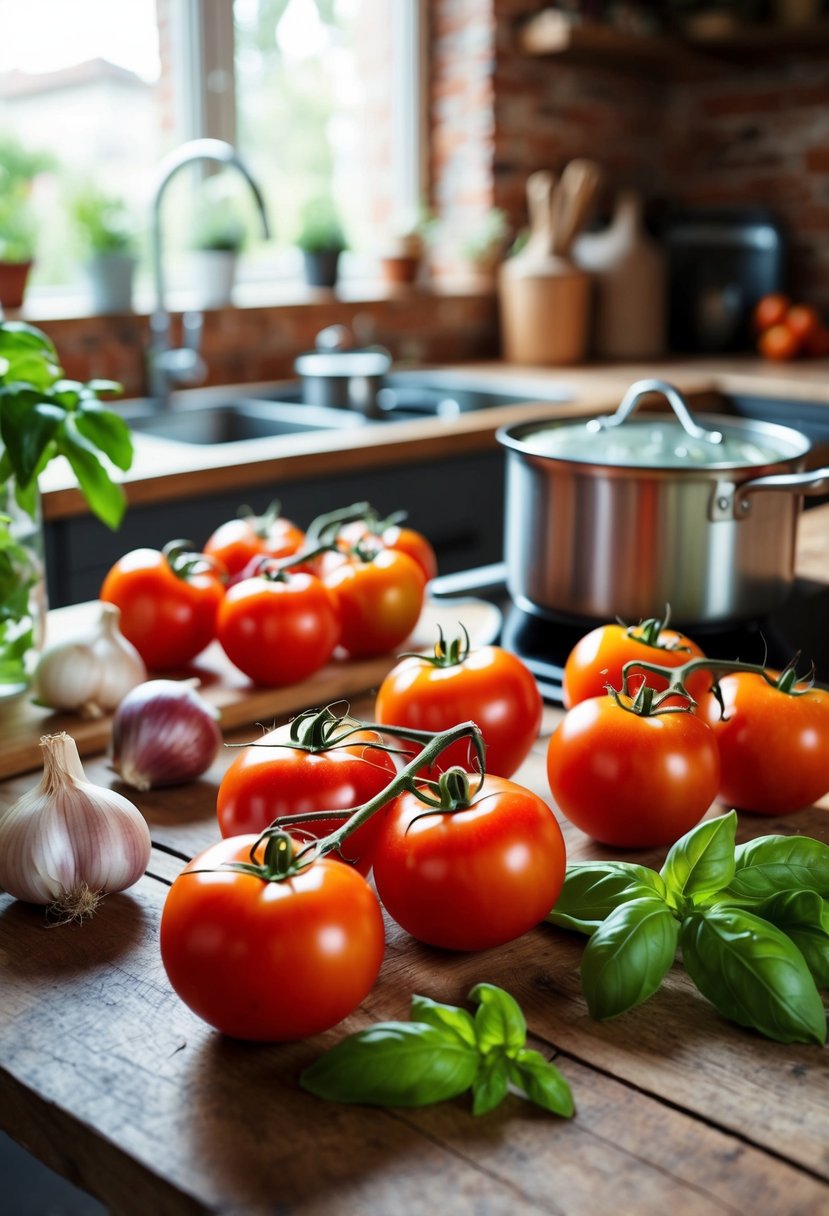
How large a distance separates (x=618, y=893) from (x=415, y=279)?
3.08m

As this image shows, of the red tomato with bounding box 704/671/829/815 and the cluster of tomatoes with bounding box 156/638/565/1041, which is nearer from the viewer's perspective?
the cluster of tomatoes with bounding box 156/638/565/1041

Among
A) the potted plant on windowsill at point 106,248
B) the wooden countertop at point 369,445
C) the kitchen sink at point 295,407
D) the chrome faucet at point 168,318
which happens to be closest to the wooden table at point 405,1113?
the wooden countertop at point 369,445

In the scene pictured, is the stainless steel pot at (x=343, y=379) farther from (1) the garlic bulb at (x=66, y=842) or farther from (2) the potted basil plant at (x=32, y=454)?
(1) the garlic bulb at (x=66, y=842)

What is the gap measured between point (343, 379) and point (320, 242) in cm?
66

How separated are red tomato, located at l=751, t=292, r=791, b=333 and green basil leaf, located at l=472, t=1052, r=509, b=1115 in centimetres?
336

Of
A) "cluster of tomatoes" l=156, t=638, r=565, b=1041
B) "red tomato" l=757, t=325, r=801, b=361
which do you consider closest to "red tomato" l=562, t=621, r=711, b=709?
"cluster of tomatoes" l=156, t=638, r=565, b=1041

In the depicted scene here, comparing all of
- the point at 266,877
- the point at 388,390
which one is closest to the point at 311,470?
the point at 388,390

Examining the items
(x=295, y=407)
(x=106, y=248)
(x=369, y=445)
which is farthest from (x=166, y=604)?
(x=106, y=248)

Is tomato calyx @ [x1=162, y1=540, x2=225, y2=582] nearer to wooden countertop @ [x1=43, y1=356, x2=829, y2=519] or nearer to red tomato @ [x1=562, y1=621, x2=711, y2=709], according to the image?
red tomato @ [x1=562, y1=621, x2=711, y2=709]

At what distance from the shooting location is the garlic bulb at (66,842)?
71 centimetres

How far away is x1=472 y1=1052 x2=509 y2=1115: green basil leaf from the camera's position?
1.77 feet

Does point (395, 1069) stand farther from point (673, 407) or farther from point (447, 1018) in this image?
point (673, 407)

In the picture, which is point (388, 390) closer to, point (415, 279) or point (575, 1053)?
point (415, 279)

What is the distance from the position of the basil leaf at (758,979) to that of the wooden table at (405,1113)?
1cm
